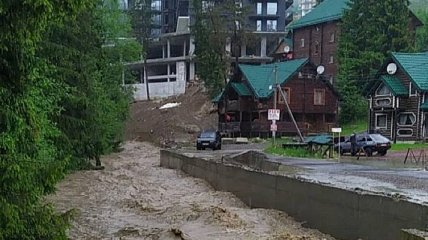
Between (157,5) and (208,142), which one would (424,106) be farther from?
(157,5)

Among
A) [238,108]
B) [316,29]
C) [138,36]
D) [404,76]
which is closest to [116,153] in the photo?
[238,108]

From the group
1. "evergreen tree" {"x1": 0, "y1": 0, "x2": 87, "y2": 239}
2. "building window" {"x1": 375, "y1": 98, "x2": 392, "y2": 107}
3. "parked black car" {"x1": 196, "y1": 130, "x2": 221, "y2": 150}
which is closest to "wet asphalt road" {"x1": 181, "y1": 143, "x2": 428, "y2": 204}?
"evergreen tree" {"x1": 0, "y1": 0, "x2": 87, "y2": 239}

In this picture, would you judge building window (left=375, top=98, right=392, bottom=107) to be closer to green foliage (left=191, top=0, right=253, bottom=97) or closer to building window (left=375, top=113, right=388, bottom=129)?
building window (left=375, top=113, right=388, bottom=129)

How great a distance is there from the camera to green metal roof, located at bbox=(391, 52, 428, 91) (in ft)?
157

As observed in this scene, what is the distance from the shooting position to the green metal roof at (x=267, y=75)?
6006 centimetres

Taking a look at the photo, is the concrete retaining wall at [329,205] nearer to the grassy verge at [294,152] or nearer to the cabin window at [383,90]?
the grassy verge at [294,152]

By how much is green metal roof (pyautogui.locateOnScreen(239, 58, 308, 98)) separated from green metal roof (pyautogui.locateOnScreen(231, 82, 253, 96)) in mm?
1125

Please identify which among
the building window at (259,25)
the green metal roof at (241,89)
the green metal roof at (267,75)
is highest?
the building window at (259,25)

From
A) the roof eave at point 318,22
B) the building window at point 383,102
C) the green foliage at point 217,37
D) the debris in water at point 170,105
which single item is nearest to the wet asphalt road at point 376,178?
the building window at point 383,102

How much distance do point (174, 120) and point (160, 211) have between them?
47.9 meters

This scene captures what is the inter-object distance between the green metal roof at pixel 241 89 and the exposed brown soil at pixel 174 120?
6.20 meters

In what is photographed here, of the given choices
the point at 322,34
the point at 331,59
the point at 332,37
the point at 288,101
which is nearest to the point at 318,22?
the point at 322,34

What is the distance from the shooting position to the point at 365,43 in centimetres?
6078

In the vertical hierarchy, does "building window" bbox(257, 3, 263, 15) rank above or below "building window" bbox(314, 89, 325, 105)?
above
